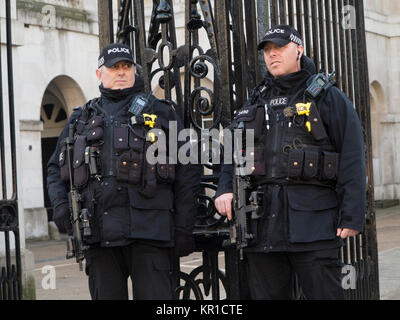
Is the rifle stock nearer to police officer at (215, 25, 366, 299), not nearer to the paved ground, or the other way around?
police officer at (215, 25, 366, 299)

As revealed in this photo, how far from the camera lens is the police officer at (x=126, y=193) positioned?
4.41 meters

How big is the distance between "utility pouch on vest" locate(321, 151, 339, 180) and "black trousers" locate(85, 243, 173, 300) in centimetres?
104

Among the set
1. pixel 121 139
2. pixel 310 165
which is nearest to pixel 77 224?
pixel 121 139

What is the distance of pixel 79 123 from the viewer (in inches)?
183

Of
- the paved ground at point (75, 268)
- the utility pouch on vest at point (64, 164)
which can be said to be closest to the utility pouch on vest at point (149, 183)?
the utility pouch on vest at point (64, 164)

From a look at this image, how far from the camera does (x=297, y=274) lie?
4.26 metres

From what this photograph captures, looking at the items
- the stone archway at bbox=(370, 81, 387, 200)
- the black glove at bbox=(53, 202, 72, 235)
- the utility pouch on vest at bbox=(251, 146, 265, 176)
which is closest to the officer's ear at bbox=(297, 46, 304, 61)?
the utility pouch on vest at bbox=(251, 146, 265, 176)

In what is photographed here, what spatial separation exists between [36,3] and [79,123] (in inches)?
492

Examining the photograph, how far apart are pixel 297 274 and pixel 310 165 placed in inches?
24.1

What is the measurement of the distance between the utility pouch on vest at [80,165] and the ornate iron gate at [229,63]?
97 cm

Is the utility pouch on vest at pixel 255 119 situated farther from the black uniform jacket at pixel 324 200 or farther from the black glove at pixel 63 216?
the black glove at pixel 63 216

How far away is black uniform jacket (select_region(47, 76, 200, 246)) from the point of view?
439 centimetres

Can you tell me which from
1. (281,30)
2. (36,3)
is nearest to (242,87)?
(281,30)

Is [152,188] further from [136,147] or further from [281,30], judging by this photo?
[281,30]
